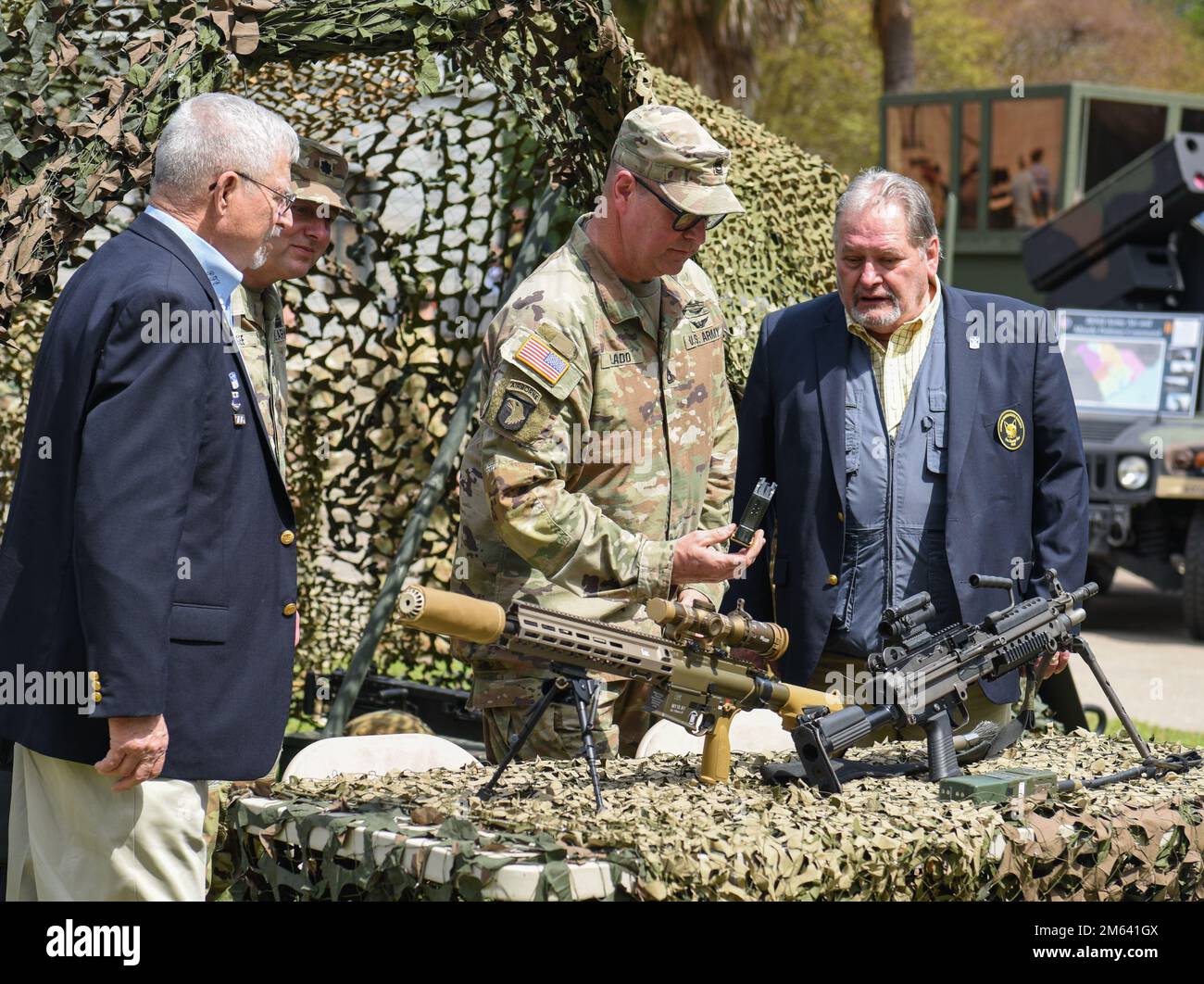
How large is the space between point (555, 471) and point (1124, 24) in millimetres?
32123

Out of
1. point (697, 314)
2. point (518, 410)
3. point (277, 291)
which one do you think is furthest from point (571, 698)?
point (277, 291)

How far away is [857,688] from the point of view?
3.67 metres

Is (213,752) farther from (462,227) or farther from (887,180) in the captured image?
(462,227)

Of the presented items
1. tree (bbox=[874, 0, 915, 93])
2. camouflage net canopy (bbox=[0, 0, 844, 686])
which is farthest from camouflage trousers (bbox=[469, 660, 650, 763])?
tree (bbox=[874, 0, 915, 93])

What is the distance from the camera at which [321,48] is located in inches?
161

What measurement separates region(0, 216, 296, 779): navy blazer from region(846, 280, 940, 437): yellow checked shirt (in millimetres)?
1569

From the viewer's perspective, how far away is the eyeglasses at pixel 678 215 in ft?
11.5

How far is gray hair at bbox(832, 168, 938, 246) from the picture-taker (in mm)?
3744

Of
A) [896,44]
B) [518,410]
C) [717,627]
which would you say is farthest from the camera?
[896,44]

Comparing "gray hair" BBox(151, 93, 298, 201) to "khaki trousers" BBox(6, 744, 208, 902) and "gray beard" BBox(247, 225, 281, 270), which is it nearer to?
"gray beard" BBox(247, 225, 281, 270)

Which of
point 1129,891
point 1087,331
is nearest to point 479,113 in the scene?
point 1129,891

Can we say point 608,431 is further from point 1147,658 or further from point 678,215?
point 1147,658

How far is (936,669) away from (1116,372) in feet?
25.8

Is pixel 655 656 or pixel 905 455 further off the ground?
pixel 905 455
